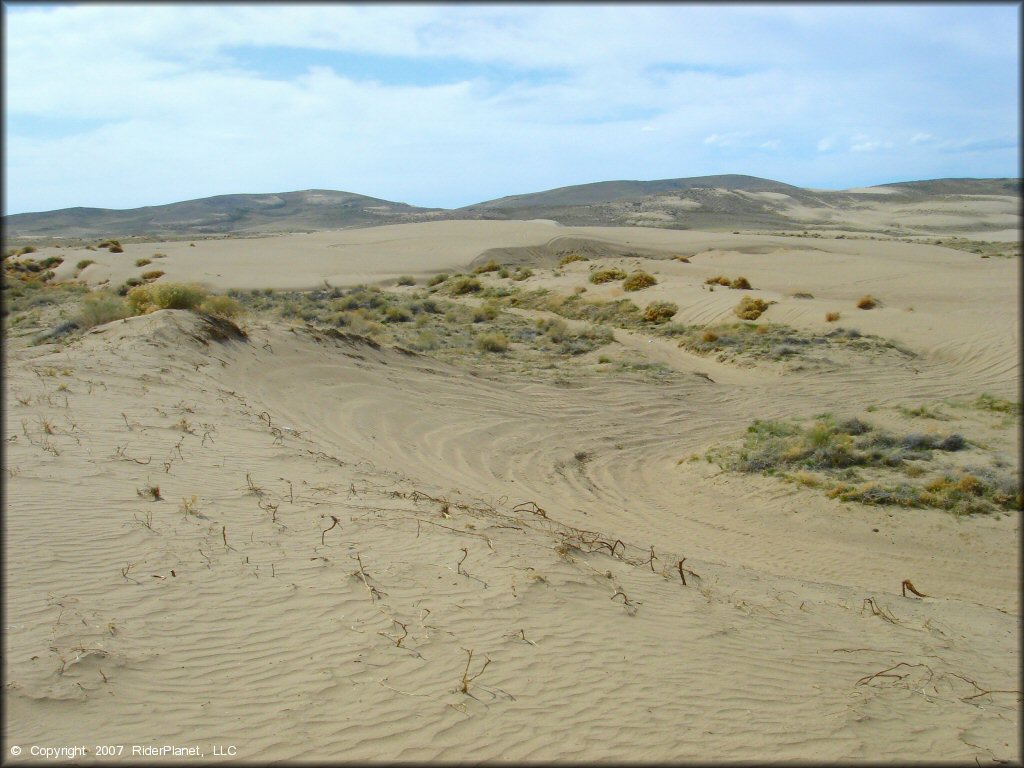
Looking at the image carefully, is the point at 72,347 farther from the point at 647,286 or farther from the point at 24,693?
the point at 647,286

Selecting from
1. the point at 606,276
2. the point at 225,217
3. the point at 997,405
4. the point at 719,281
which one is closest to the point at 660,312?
the point at 606,276

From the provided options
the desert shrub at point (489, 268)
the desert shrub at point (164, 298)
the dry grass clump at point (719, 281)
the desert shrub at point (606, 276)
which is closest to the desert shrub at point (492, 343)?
the desert shrub at point (164, 298)

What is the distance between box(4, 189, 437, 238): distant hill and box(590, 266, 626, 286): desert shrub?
7322 centimetres

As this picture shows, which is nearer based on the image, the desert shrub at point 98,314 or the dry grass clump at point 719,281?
the desert shrub at point 98,314

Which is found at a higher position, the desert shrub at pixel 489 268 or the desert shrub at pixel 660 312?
the desert shrub at pixel 489 268

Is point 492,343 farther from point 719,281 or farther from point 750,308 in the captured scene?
point 719,281

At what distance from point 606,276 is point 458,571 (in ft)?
76.7

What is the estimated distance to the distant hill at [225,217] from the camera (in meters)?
104

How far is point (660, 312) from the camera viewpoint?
2270 cm

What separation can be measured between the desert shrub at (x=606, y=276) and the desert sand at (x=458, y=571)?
1328 centimetres

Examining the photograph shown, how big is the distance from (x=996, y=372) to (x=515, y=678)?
15.0m

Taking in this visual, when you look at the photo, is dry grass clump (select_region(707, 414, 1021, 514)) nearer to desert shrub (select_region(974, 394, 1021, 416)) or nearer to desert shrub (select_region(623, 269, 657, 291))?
desert shrub (select_region(974, 394, 1021, 416))

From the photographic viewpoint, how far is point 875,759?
13.3 ft

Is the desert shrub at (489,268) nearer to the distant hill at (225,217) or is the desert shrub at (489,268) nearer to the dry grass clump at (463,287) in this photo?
the dry grass clump at (463,287)
